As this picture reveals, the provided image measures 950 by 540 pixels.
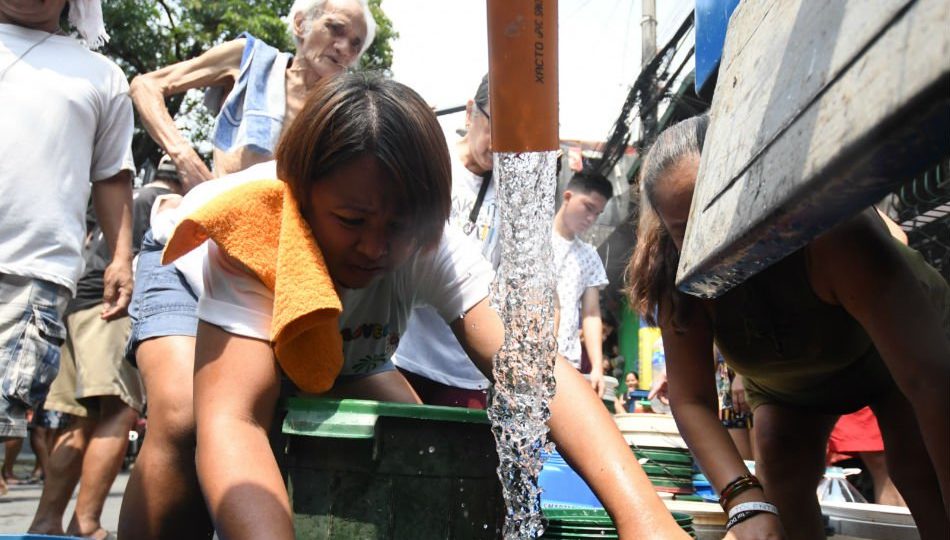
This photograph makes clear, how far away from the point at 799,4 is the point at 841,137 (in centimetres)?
34

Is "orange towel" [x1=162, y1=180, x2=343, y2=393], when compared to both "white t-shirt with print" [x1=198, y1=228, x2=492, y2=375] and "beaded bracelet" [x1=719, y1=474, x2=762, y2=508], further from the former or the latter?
"beaded bracelet" [x1=719, y1=474, x2=762, y2=508]

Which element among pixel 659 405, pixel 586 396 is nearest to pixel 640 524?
pixel 586 396

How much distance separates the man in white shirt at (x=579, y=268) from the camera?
449 centimetres

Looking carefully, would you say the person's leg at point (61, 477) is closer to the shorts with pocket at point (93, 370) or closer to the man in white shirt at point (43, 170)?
the shorts with pocket at point (93, 370)

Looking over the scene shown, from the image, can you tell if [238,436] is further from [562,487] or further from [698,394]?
[562,487]

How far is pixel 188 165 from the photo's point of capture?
8.98 feet

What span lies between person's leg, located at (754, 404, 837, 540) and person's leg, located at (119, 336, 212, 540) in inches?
56.5

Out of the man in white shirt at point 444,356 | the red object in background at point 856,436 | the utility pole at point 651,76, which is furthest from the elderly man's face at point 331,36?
the utility pole at point 651,76

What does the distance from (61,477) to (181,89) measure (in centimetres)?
160

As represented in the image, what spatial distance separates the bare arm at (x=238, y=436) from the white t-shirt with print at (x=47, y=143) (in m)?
1.02

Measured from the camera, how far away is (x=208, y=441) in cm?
154

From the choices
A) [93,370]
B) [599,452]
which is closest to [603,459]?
[599,452]

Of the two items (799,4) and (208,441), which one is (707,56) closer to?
(799,4)

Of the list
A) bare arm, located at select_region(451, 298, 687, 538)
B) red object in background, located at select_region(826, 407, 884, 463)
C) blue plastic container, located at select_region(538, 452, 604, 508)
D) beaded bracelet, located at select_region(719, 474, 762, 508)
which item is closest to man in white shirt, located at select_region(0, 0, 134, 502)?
bare arm, located at select_region(451, 298, 687, 538)
